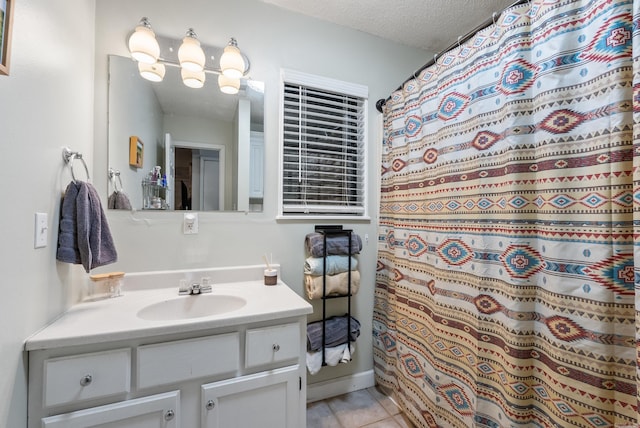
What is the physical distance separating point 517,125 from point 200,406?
1.62 meters

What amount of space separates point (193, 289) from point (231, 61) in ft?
4.15

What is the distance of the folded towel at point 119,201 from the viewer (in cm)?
136

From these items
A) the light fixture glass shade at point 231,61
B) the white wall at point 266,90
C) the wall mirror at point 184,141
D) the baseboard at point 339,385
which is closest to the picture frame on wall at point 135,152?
the wall mirror at point 184,141

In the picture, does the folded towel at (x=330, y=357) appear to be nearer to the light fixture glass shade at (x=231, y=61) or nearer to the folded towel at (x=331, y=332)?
the folded towel at (x=331, y=332)

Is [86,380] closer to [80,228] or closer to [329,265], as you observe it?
[80,228]

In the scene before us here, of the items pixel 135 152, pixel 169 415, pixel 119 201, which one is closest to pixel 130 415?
pixel 169 415

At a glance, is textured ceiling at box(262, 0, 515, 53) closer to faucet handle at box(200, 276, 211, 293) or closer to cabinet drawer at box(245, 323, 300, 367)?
faucet handle at box(200, 276, 211, 293)

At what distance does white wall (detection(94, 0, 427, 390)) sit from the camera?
138 centimetres

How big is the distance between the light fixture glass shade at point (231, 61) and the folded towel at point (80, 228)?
0.92m

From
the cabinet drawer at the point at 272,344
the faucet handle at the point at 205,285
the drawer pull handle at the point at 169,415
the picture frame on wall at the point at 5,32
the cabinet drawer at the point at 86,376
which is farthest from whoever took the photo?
the faucet handle at the point at 205,285

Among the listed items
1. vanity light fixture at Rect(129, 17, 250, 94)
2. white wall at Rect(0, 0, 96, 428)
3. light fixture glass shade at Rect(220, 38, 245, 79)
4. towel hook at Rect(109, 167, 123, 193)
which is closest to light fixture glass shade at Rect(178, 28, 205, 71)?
vanity light fixture at Rect(129, 17, 250, 94)

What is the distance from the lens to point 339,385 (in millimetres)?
1815

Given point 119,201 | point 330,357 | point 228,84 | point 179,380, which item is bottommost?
point 330,357

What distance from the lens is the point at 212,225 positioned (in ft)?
5.01
